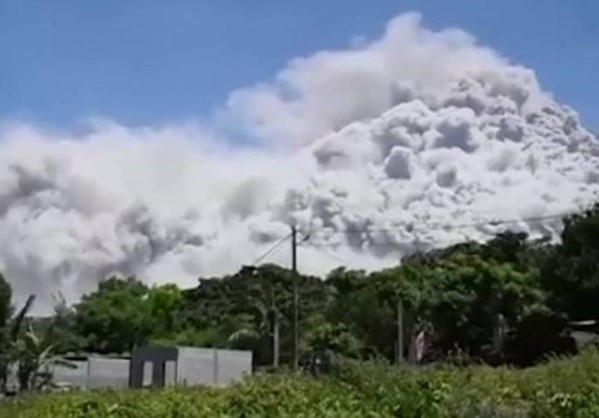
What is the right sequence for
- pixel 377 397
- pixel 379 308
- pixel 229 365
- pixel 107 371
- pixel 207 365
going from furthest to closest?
pixel 379 308 → pixel 107 371 → pixel 229 365 → pixel 207 365 → pixel 377 397

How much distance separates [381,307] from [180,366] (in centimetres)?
1599

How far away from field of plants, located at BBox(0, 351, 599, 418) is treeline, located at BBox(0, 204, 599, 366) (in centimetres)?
1829

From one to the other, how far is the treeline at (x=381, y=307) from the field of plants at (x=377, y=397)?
18291mm

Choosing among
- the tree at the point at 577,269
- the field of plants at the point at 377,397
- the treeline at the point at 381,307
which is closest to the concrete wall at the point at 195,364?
the treeline at the point at 381,307

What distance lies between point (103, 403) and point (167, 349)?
69.9 ft

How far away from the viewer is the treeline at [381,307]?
40.9 meters

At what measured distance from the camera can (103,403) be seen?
13773 millimetres

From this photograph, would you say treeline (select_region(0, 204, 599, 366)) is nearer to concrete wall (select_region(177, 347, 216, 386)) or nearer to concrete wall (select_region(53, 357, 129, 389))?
concrete wall (select_region(53, 357, 129, 389))

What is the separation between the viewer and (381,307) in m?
48.8

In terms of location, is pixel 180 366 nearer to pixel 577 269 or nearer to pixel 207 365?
pixel 207 365

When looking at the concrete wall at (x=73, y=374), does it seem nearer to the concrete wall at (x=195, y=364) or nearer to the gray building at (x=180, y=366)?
the gray building at (x=180, y=366)

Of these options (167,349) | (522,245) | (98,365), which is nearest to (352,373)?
(167,349)

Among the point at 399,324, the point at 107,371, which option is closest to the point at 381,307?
the point at 399,324

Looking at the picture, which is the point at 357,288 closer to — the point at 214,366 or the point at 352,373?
the point at 214,366
